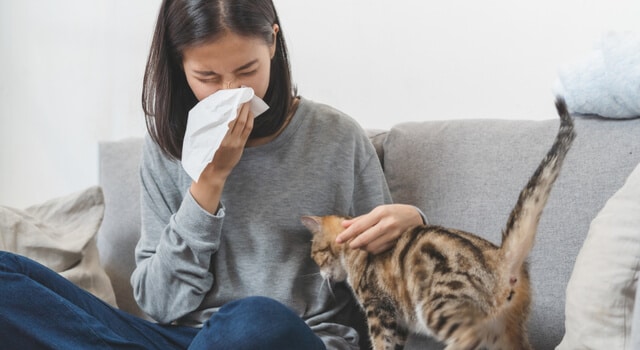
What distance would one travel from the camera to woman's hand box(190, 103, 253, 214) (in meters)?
1.18

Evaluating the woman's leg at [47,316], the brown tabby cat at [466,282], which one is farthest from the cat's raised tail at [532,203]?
the woman's leg at [47,316]

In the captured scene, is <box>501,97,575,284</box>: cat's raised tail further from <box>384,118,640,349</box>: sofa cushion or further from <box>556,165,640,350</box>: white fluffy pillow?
<box>384,118,640,349</box>: sofa cushion

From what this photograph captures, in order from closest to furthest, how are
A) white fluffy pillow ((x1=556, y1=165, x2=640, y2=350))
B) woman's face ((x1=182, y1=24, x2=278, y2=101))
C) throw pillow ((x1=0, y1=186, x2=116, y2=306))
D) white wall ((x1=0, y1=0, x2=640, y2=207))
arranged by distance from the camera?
1. white fluffy pillow ((x1=556, y1=165, x2=640, y2=350))
2. woman's face ((x1=182, y1=24, x2=278, y2=101))
3. white wall ((x1=0, y1=0, x2=640, y2=207))
4. throw pillow ((x1=0, y1=186, x2=116, y2=306))

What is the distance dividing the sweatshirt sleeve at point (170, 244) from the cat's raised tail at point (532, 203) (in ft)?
1.57

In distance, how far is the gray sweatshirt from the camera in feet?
4.13

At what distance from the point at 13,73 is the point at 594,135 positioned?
6.80 feet

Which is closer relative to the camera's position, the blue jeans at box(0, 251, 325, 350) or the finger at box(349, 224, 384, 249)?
the blue jeans at box(0, 251, 325, 350)

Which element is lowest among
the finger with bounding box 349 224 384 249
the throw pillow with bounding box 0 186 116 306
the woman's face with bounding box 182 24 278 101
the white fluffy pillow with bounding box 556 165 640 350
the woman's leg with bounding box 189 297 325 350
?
the throw pillow with bounding box 0 186 116 306

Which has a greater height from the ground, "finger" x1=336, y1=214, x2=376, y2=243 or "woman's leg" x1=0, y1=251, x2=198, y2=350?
"finger" x1=336, y1=214, x2=376, y2=243

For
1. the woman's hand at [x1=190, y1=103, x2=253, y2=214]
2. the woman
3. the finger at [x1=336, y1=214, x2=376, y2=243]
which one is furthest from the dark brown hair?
the finger at [x1=336, y1=214, x2=376, y2=243]

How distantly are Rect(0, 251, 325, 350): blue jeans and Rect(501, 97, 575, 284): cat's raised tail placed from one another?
0.31 metres

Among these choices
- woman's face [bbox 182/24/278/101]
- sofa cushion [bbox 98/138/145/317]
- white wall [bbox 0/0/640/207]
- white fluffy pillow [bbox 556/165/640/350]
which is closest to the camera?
white fluffy pillow [bbox 556/165/640/350]

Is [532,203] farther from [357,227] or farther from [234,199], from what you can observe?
[234,199]

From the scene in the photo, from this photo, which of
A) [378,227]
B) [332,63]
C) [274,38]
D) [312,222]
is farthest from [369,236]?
[332,63]
